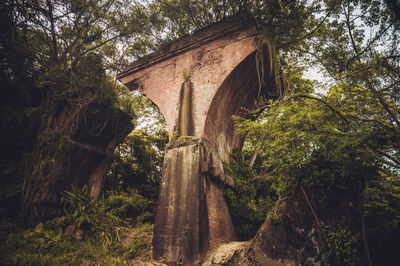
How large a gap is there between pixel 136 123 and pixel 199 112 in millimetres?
4104

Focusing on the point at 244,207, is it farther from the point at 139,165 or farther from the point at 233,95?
the point at 139,165

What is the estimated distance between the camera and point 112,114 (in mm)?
8164

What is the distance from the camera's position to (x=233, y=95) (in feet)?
23.0

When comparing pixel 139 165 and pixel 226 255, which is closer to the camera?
pixel 226 255

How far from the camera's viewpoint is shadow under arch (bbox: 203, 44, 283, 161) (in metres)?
6.27

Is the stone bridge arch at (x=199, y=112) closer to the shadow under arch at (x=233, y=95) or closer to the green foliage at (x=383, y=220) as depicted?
the shadow under arch at (x=233, y=95)

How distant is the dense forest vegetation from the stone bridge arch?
644 mm

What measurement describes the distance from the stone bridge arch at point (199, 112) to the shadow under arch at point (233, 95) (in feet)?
0.10

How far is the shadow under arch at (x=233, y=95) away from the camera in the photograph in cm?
627

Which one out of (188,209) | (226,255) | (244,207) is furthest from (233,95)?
(226,255)

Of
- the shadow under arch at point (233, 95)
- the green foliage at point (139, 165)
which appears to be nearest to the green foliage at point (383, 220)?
the shadow under arch at point (233, 95)

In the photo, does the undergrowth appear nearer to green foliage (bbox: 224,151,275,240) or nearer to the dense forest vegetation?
the dense forest vegetation

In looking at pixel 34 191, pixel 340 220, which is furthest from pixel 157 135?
pixel 340 220

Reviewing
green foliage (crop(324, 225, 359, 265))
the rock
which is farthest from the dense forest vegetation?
the rock
